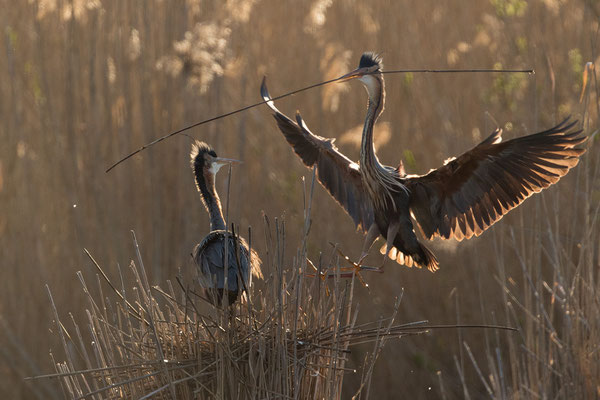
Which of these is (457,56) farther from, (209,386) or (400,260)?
(209,386)

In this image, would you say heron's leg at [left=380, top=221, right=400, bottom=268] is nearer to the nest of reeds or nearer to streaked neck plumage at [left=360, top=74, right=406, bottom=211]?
streaked neck plumage at [left=360, top=74, right=406, bottom=211]

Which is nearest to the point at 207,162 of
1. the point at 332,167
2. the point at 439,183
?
the point at 332,167

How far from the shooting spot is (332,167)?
11.9ft

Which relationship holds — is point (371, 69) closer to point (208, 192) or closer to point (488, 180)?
point (488, 180)

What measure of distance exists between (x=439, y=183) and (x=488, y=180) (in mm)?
187

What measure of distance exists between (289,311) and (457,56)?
309cm

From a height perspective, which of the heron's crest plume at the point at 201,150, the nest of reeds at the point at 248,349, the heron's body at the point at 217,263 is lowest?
the nest of reeds at the point at 248,349

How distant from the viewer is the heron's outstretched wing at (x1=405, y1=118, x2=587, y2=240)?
9.48ft

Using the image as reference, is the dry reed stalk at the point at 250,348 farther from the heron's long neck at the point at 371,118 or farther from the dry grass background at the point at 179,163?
the dry grass background at the point at 179,163

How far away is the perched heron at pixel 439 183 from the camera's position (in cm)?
296

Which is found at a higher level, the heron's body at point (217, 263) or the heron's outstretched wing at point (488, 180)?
the heron's outstretched wing at point (488, 180)

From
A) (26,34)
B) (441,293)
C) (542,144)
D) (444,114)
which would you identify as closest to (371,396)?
(441,293)

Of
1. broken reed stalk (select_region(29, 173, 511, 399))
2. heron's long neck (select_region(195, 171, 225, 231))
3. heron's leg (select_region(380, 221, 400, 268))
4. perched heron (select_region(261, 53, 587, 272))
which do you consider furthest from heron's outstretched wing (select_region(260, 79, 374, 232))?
broken reed stalk (select_region(29, 173, 511, 399))

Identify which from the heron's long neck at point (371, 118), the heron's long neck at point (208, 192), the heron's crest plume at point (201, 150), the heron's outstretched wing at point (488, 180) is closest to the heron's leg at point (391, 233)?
the heron's outstretched wing at point (488, 180)
